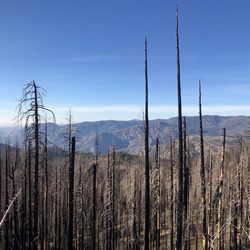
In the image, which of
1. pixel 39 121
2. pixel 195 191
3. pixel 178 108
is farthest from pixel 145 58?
pixel 195 191

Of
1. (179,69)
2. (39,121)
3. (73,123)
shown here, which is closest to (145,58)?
(179,69)

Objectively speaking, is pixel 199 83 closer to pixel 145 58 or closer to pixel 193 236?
pixel 145 58

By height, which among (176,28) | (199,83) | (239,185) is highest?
(176,28)

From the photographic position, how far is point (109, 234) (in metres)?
42.6

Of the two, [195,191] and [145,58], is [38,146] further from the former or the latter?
[195,191]

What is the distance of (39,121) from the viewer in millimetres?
19500

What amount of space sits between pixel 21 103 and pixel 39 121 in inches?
63.3

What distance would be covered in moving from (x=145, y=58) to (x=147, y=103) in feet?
7.58

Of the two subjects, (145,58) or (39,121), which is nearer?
(145,58)

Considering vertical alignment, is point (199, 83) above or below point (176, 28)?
below

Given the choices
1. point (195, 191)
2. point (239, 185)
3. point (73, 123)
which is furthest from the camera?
point (195, 191)

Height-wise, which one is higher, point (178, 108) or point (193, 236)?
point (178, 108)

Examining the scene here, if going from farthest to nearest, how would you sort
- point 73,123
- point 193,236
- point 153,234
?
point 193,236 → point 153,234 → point 73,123

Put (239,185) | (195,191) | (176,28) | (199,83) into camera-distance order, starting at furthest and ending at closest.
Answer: (195,191) → (239,185) → (199,83) → (176,28)
